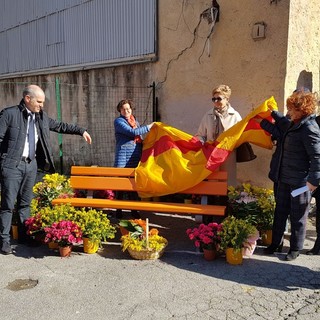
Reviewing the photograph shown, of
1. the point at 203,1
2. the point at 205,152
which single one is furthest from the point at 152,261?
the point at 203,1

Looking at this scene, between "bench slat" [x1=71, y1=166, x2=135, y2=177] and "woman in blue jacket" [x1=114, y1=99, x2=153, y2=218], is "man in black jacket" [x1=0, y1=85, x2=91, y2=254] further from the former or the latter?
"woman in blue jacket" [x1=114, y1=99, x2=153, y2=218]

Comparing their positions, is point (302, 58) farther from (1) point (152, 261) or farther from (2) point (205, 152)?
(1) point (152, 261)

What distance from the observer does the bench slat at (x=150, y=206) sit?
14.6ft

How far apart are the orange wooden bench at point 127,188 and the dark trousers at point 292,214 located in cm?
63

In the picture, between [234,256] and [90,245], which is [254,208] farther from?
[90,245]

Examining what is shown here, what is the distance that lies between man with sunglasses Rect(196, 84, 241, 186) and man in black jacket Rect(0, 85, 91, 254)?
2063 mm

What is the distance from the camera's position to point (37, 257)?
4.40 m

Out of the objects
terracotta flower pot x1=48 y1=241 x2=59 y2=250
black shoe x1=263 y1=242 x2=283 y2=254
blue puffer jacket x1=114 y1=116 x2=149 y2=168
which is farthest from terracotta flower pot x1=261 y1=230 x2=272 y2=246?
terracotta flower pot x1=48 y1=241 x2=59 y2=250

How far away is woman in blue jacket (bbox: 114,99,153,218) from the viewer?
5.24 meters

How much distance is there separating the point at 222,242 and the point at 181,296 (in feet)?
2.80

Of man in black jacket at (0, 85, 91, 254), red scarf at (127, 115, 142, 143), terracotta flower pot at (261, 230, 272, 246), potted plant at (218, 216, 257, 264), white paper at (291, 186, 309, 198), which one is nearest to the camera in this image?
white paper at (291, 186, 309, 198)

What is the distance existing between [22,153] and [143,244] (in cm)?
175

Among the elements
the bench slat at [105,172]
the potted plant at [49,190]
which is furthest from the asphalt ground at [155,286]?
the bench slat at [105,172]

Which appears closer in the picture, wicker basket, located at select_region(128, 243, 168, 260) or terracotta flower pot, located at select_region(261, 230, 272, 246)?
wicker basket, located at select_region(128, 243, 168, 260)
